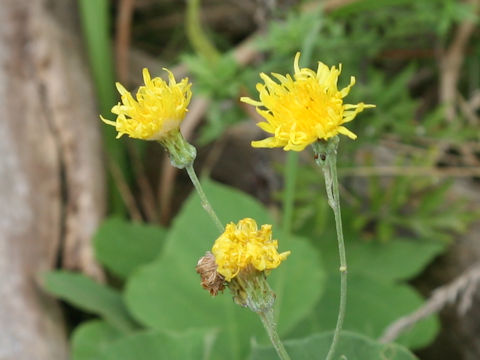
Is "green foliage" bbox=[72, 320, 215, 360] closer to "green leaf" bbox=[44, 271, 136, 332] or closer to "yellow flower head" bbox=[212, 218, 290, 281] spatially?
"green leaf" bbox=[44, 271, 136, 332]

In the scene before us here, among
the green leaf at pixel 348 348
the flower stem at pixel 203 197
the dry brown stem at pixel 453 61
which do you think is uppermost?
the dry brown stem at pixel 453 61

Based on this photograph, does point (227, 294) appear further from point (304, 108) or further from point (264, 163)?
point (304, 108)

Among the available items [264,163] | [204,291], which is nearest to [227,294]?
[204,291]

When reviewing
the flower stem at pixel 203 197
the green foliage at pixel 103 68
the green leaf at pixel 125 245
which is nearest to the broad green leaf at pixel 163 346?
the green leaf at pixel 125 245

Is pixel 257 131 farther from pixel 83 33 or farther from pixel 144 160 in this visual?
pixel 83 33

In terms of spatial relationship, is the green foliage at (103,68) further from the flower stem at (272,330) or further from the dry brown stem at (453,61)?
the flower stem at (272,330)
